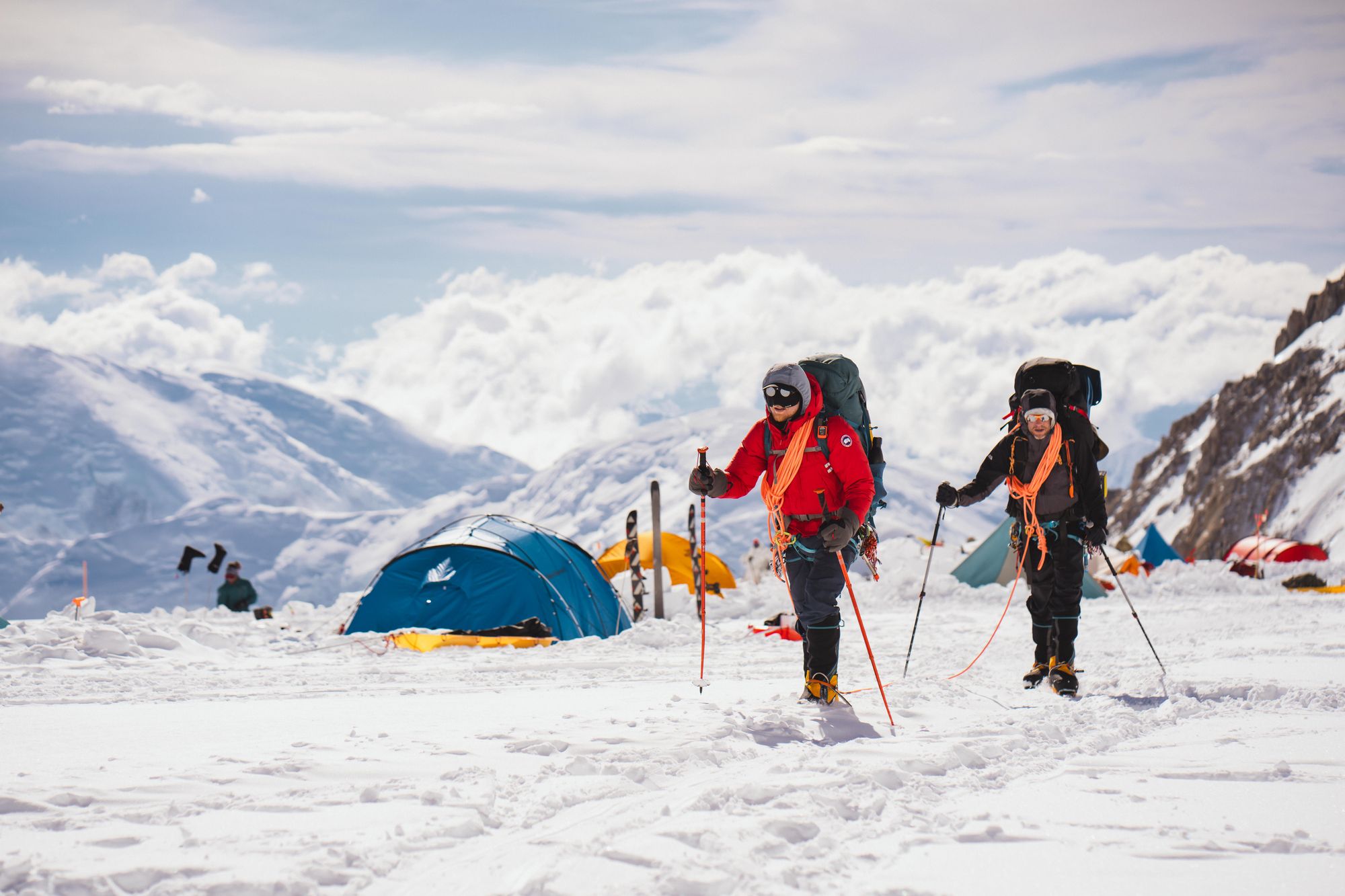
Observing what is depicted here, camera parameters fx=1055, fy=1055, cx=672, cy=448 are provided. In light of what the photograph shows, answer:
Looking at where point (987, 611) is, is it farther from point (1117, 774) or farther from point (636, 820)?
point (636, 820)

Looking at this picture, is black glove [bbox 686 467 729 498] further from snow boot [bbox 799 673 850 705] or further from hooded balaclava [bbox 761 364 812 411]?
snow boot [bbox 799 673 850 705]

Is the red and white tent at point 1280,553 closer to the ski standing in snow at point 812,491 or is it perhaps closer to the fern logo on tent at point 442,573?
the fern logo on tent at point 442,573

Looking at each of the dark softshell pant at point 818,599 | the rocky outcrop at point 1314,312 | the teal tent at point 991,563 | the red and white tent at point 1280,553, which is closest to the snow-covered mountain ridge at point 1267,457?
the rocky outcrop at point 1314,312

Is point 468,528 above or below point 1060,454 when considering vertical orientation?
below

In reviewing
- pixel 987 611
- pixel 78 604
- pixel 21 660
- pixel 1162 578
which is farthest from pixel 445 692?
pixel 1162 578

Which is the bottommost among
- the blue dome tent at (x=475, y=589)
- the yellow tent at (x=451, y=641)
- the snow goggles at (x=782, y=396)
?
the yellow tent at (x=451, y=641)

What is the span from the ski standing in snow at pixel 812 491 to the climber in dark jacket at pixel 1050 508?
59.8 inches

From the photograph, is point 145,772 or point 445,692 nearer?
point 145,772

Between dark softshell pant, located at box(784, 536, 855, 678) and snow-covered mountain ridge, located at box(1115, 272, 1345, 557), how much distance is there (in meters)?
41.2

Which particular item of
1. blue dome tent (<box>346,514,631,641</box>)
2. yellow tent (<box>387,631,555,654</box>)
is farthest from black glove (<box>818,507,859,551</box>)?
blue dome tent (<box>346,514,631,641</box>)

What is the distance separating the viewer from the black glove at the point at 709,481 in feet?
22.4

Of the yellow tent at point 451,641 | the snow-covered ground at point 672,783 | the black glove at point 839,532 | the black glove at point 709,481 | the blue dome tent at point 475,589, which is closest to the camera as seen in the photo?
the snow-covered ground at point 672,783

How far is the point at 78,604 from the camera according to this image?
12500mm

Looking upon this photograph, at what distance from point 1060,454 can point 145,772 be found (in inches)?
248
